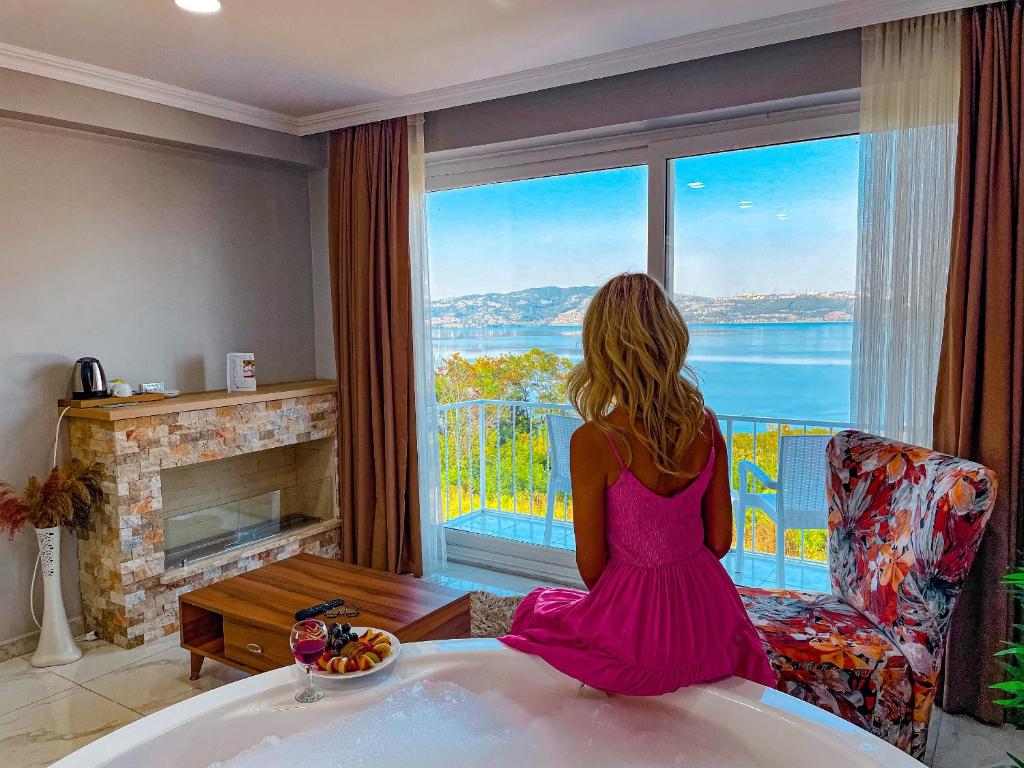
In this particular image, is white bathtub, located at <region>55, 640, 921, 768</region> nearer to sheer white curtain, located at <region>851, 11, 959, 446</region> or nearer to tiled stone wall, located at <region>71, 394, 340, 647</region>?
sheer white curtain, located at <region>851, 11, 959, 446</region>

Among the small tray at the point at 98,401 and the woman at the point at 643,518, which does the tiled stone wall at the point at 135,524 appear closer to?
the small tray at the point at 98,401

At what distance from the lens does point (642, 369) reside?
5.78 ft

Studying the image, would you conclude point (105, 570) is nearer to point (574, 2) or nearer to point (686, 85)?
point (574, 2)

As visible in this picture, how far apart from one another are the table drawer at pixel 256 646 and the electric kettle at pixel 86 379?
1.31 metres

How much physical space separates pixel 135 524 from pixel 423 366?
159 centimetres

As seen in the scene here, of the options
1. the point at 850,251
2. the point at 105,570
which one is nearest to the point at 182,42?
the point at 105,570

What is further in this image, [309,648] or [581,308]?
[581,308]

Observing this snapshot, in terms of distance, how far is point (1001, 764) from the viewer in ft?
7.62

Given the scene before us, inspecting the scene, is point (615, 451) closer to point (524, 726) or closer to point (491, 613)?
point (524, 726)

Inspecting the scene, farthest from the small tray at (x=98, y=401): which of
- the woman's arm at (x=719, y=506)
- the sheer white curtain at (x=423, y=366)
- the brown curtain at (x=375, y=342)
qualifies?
the woman's arm at (x=719, y=506)

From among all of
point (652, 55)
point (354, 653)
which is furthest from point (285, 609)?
point (652, 55)

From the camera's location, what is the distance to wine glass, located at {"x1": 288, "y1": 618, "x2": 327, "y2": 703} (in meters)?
1.73

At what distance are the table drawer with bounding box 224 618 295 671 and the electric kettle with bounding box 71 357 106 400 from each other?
4.28 feet

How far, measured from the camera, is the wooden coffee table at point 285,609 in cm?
262
